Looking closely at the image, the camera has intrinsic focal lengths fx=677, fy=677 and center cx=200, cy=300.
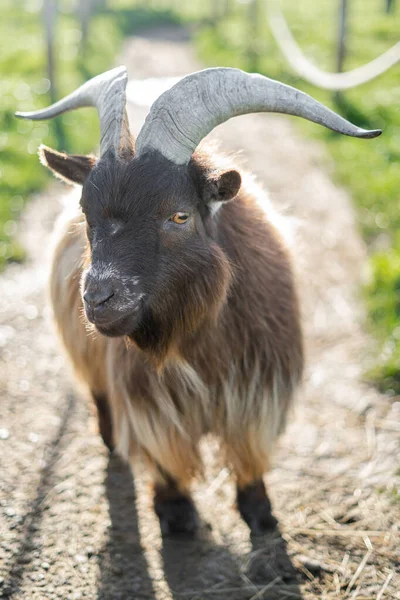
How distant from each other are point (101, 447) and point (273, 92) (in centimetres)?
258

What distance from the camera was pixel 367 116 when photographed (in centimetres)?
959

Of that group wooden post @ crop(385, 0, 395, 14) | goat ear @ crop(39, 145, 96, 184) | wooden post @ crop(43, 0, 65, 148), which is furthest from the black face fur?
wooden post @ crop(385, 0, 395, 14)

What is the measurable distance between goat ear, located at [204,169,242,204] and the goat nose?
0.62 metres

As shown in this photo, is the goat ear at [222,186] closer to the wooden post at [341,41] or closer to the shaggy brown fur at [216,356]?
the shaggy brown fur at [216,356]

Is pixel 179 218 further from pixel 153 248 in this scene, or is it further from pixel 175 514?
pixel 175 514

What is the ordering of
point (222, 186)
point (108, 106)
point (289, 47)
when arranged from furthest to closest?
1. point (289, 47)
2. point (108, 106)
3. point (222, 186)

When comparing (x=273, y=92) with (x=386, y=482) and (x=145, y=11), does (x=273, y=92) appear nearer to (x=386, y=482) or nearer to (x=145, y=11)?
(x=386, y=482)

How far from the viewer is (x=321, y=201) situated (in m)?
7.95

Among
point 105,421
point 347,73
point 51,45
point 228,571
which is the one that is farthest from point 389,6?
point 228,571

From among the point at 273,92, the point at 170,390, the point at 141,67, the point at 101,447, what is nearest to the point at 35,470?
the point at 101,447

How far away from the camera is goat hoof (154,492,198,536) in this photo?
12.0 ft

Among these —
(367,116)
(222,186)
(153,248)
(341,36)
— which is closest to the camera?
(153,248)

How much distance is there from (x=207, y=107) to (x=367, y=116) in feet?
24.2

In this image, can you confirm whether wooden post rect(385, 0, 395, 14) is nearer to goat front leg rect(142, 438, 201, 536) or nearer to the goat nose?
goat front leg rect(142, 438, 201, 536)
